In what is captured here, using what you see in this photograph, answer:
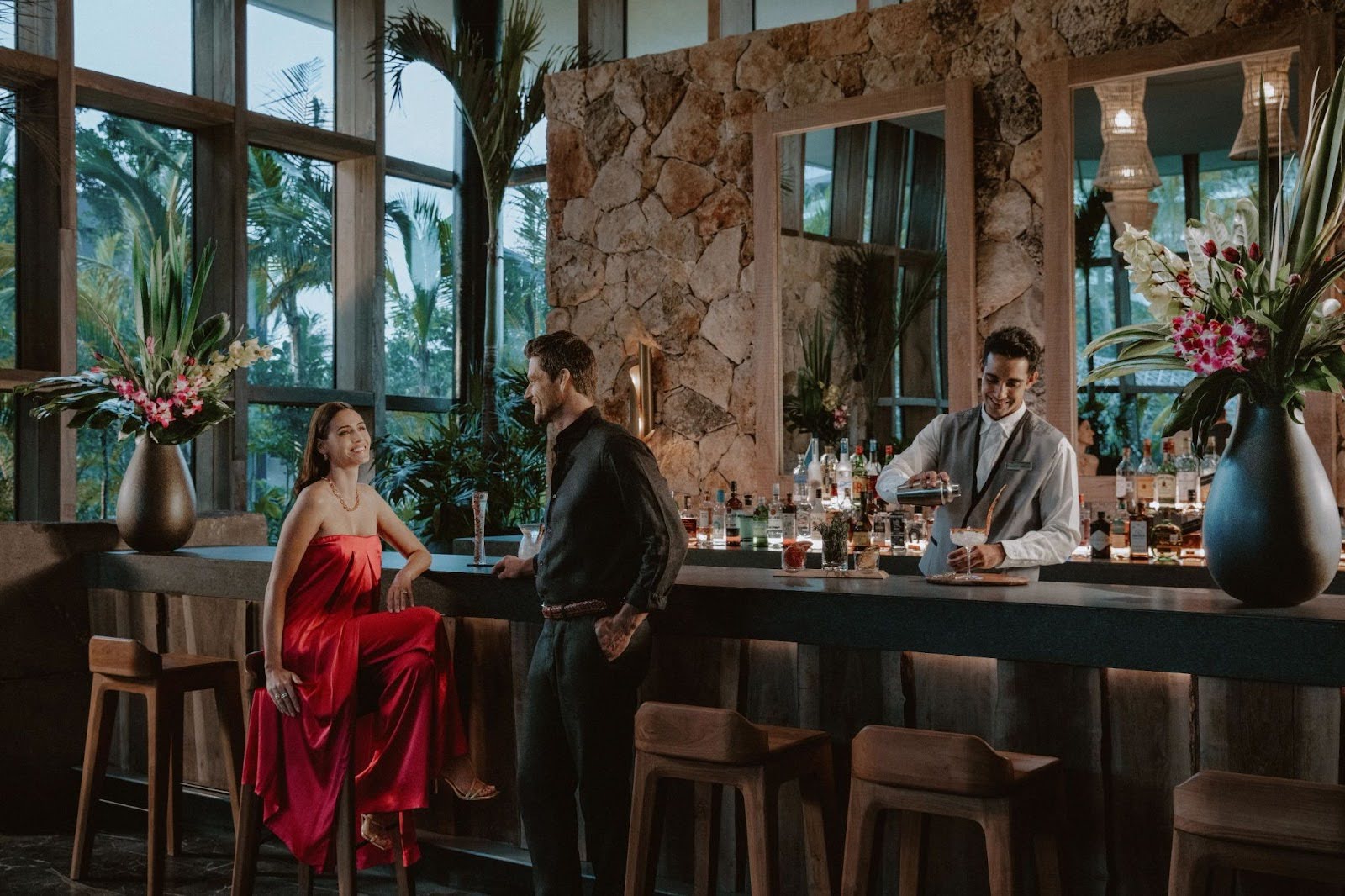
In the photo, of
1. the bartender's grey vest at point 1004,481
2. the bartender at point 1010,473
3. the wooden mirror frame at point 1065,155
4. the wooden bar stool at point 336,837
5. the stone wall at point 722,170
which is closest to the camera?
the wooden bar stool at point 336,837

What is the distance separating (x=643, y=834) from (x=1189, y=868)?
1125 millimetres

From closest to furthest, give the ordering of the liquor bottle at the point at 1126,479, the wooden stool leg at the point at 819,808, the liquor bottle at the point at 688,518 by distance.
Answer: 1. the wooden stool leg at the point at 819,808
2. the liquor bottle at the point at 1126,479
3. the liquor bottle at the point at 688,518

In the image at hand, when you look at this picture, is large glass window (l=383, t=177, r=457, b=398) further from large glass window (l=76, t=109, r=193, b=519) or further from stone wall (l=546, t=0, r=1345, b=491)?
stone wall (l=546, t=0, r=1345, b=491)

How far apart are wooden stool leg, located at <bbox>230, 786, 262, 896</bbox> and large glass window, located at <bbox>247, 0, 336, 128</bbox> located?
472 cm

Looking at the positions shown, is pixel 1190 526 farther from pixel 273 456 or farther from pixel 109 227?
pixel 109 227

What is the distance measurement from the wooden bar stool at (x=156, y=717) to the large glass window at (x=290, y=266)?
3430 mm

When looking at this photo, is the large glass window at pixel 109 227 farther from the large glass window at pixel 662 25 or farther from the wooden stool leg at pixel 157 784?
the wooden stool leg at pixel 157 784

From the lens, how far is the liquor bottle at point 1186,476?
4.78 m

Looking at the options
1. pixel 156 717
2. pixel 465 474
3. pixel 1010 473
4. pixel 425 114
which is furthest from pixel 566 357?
pixel 425 114

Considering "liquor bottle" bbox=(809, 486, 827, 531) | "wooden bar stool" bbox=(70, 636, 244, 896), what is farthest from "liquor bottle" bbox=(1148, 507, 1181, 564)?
"wooden bar stool" bbox=(70, 636, 244, 896)

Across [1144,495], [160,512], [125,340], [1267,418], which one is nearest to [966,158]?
[1144,495]

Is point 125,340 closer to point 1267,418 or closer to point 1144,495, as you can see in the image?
point 1144,495

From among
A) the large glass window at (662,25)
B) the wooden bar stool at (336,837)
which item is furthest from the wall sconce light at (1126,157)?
the wooden bar stool at (336,837)

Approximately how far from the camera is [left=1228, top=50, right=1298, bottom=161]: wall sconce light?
15.1 feet
